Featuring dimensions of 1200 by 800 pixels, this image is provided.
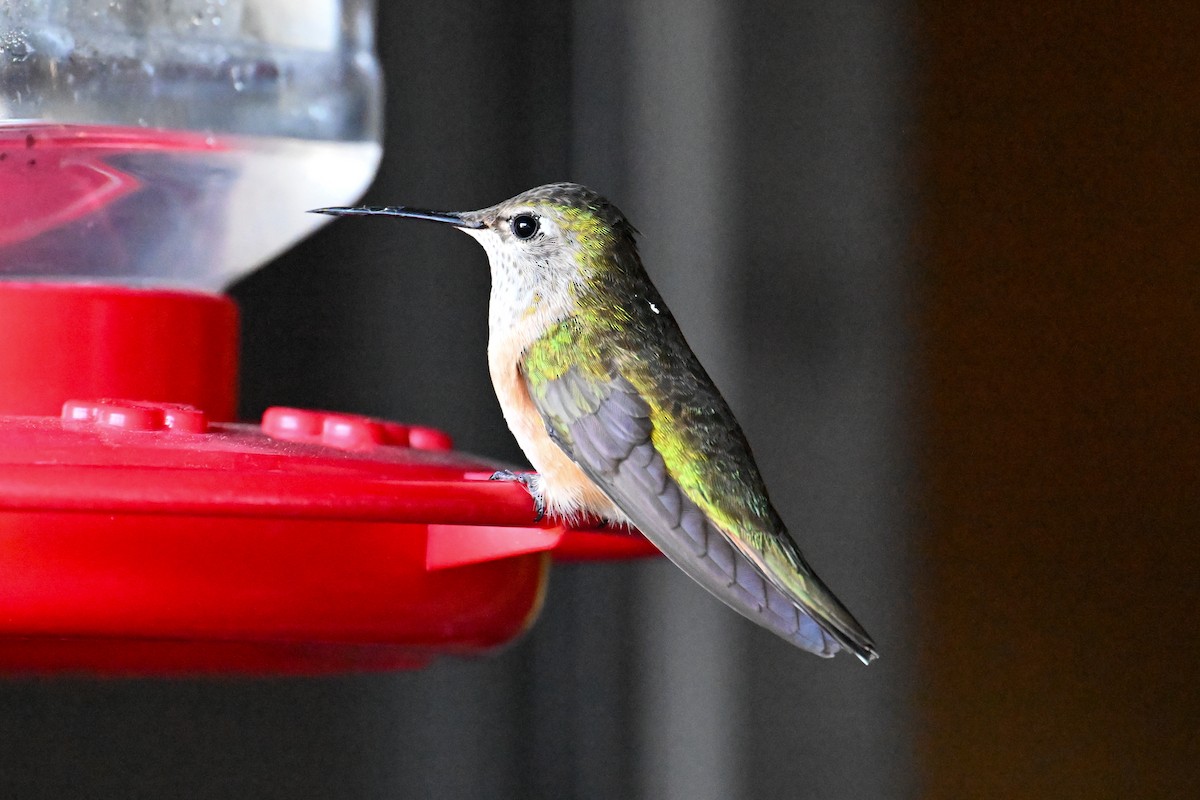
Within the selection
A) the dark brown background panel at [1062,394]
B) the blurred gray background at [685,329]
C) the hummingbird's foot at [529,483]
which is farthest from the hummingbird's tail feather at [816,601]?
the dark brown background panel at [1062,394]

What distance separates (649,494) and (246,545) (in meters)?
0.41

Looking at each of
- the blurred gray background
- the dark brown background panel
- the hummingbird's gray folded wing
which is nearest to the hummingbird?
the hummingbird's gray folded wing

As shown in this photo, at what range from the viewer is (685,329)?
2.78m

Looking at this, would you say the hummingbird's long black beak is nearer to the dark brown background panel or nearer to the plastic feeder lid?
the plastic feeder lid

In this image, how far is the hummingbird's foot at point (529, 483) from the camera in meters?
1.10

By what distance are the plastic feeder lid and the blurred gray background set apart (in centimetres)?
141

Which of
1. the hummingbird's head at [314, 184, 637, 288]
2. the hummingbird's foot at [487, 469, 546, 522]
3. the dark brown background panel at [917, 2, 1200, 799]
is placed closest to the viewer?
the hummingbird's foot at [487, 469, 546, 522]

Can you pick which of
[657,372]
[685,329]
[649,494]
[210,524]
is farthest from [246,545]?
Answer: [685,329]

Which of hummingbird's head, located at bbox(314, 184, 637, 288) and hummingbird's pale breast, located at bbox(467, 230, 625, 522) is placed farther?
hummingbird's head, located at bbox(314, 184, 637, 288)

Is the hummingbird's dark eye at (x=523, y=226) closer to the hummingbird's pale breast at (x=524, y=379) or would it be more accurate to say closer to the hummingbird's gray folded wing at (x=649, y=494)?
the hummingbird's pale breast at (x=524, y=379)

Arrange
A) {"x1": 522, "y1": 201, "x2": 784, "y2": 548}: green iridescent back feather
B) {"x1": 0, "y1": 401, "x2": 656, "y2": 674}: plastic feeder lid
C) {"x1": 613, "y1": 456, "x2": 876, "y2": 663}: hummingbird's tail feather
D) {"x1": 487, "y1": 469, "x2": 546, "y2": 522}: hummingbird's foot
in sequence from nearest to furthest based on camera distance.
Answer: {"x1": 0, "y1": 401, "x2": 656, "y2": 674}: plastic feeder lid
{"x1": 487, "y1": 469, "x2": 546, "y2": 522}: hummingbird's foot
{"x1": 613, "y1": 456, "x2": 876, "y2": 663}: hummingbird's tail feather
{"x1": 522, "y1": 201, "x2": 784, "y2": 548}: green iridescent back feather

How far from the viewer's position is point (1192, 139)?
3131 mm

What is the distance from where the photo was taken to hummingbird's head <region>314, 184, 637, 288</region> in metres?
1.75

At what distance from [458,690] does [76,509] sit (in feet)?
6.67
